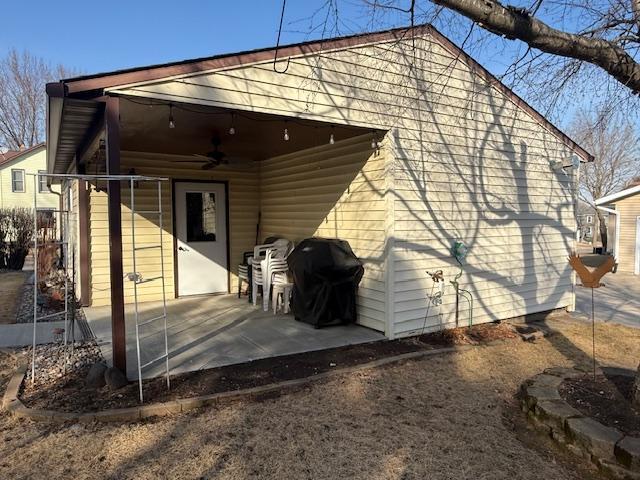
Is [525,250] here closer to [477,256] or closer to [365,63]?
[477,256]

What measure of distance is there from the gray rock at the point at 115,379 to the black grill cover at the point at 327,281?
2527mm

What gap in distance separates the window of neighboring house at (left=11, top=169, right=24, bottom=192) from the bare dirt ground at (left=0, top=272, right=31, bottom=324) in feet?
42.6

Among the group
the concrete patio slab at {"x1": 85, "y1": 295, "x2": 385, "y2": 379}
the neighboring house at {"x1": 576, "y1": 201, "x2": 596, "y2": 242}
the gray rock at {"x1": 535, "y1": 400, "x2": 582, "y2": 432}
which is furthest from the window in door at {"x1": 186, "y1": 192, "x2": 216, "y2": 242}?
the neighboring house at {"x1": 576, "y1": 201, "x2": 596, "y2": 242}

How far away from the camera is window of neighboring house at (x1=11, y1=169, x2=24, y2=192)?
76.3 ft

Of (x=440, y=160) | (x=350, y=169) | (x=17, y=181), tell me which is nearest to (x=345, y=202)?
(x=350, y=169)

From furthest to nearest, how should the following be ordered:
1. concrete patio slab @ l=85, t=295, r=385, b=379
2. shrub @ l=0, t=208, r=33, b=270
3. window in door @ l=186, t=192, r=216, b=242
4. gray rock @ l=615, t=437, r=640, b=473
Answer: shrub @ l=0, t=208, r=33, b=270 < window in door @ l=186, t=192, r=216, b=242 < concrete patio slab @ l=85, t=295, r=385, b=379 < gray rock @ l=615, t=437, r=640, b=473

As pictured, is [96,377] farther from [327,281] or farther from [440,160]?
[440,160]

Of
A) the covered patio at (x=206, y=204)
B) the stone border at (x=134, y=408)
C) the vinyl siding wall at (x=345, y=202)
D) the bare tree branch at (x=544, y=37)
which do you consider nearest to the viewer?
the bare tree branch at (x=544, y=37)

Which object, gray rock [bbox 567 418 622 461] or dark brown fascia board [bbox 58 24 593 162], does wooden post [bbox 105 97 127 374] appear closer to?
dark brown fascia board [bbox 58 24 593 162]

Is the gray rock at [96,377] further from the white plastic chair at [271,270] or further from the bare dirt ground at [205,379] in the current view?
the white plastic chair at [271,270]

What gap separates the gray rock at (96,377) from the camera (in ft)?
12.2

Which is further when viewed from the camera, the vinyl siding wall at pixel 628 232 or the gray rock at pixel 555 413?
the vinyl siding wall at pixel 628 232

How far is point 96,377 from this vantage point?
3742 mm

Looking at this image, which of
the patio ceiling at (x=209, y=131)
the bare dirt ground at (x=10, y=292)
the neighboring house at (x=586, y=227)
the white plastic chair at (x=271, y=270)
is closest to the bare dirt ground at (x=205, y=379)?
the white plastic chair at (x=271, y=270)
